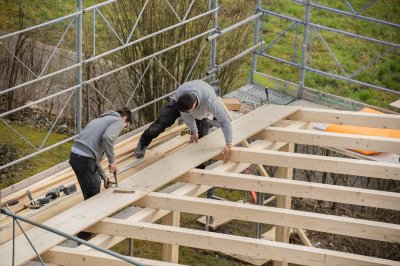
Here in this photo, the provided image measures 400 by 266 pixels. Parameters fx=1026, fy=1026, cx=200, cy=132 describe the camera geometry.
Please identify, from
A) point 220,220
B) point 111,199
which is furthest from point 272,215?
point 220,220

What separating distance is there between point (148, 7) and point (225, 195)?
3.04m

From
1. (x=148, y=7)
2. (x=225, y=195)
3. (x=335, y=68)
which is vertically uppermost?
(x=148, y=7)

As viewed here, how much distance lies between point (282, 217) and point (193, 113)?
1.92m

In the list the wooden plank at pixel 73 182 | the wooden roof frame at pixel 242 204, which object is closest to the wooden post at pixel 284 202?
the wooden roof frame at pixel 242 204

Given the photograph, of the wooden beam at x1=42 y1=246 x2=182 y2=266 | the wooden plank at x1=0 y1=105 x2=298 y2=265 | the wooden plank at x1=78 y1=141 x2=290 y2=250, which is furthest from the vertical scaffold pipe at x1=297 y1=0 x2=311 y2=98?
the wooden beam at x1=42 y1=246 x2=182 y2=266

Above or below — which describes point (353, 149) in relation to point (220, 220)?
above

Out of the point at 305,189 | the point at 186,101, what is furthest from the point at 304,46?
the point at 305,189

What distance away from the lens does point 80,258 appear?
31.6 feet

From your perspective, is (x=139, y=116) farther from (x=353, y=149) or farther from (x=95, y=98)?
(x=353, y=149)

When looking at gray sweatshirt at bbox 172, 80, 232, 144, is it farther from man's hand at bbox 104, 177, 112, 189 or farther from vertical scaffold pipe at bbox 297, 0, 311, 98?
vertical scaffold pipe at bbox 297, 0, 311, 98

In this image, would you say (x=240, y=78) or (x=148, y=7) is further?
(x=240, y=78)

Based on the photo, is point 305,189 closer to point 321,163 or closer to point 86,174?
point 321,163

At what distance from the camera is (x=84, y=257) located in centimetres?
960

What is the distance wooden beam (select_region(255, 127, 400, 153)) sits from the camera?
1194cm
